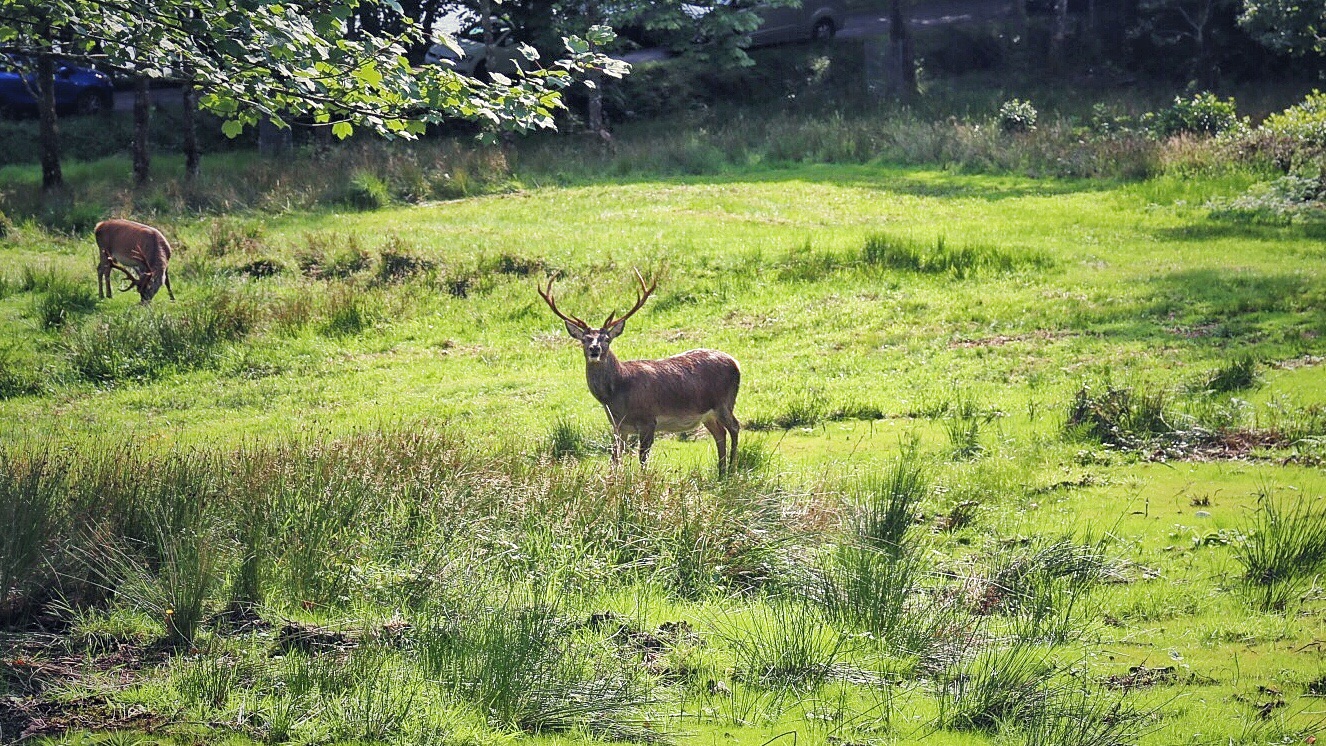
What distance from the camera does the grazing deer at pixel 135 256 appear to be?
62.0 ft

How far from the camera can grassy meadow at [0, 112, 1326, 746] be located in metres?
6.34

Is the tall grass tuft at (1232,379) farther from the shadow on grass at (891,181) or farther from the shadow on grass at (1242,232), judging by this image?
the shadow on grass at (891,181)

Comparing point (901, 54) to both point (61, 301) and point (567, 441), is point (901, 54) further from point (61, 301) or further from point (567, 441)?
point (567, 441)

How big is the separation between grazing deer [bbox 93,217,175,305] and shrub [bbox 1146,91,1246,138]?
68.8ft

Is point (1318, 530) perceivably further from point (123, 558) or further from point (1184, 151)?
point (1184, 151)

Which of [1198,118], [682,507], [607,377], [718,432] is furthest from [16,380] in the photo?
[1198,118]

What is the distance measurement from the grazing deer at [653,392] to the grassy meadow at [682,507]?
1.40 feet

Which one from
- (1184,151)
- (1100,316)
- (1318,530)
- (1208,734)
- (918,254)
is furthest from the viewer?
(1184,151)

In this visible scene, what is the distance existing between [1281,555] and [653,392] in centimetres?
556

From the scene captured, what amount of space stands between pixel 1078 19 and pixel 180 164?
29829 millimetres

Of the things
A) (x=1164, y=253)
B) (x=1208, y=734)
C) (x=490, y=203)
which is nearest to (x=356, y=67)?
(x=1208, y=734)

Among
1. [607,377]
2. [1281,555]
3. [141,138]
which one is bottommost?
[1281,555]

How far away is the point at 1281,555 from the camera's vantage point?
852 cm

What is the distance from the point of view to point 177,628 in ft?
22.0
